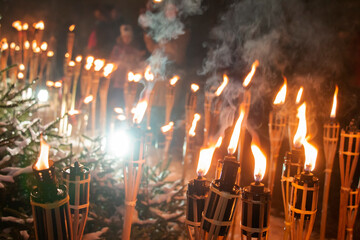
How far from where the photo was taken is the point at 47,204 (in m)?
0.93

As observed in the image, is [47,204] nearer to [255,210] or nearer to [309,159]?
[255,210]

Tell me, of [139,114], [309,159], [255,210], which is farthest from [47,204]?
[309,159]

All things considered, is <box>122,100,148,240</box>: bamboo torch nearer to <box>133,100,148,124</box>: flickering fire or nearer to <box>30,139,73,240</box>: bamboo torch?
<box>133,100,148,124</box>: flickering fire

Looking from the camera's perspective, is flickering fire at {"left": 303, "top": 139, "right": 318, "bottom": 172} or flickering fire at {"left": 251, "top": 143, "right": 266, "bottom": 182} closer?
flickering fire at {"left": 251, "top": 143, "right": 266, "bottom": 182}

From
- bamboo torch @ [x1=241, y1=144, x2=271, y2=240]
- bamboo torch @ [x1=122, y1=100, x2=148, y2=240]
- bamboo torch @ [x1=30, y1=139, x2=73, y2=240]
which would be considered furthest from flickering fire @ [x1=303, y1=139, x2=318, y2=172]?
bamboo torch @ [x1=30, y1=139, x2=73, y2=240]

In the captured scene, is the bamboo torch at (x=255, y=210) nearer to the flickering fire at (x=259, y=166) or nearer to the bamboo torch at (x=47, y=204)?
the flickering fire at (x=259, y=166)

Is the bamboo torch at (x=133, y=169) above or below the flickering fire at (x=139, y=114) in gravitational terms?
below

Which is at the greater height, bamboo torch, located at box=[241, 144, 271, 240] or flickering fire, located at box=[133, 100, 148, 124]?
flickering fire, located at box=[133, 100, 148, 124]

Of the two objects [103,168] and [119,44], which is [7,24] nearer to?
[119,44]

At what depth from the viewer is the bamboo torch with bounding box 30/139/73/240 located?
921mm

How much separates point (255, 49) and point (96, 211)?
2.24 meters

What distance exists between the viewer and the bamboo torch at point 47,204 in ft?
3.02

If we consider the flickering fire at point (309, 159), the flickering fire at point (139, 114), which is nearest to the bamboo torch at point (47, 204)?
the flickering fire at point (139, 114)

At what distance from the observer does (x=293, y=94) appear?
9.77 feet
